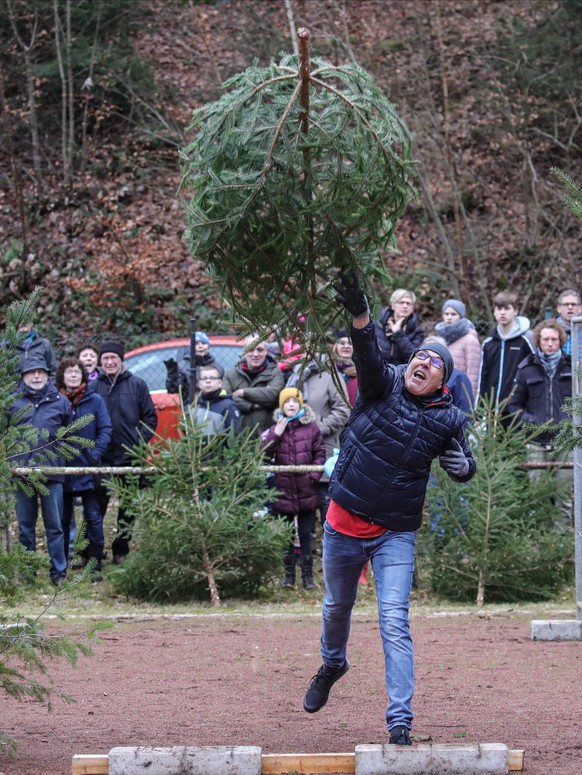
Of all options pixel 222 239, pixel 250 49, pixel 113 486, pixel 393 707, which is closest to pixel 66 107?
pixel 250 49

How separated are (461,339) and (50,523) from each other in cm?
486

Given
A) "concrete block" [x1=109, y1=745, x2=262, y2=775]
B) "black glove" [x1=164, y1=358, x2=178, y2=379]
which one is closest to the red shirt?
"concrete block" [x1=109, y1=745, x2=262, y2=775]

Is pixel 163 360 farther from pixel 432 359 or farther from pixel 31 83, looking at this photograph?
pixel 31 83

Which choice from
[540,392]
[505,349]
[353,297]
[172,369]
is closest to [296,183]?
[353,297]

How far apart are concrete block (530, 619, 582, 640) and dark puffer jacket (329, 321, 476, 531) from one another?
3.37 m

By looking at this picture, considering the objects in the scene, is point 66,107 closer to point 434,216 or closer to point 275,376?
point 434,216

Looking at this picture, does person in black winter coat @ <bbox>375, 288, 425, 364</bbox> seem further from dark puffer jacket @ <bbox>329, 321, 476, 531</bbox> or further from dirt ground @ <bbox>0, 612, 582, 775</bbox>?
dark puffer jacket @ <bbox>329, 321, 476, 531</bbox>

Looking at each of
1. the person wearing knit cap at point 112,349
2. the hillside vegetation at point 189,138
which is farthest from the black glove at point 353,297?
the hillside vegetation at point 189,138

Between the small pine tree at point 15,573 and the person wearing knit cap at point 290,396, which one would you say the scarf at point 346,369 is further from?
the small pine tree at point 15,573

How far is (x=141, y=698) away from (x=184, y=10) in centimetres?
2226

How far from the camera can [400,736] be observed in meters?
5.08

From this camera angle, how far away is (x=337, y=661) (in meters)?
5.81

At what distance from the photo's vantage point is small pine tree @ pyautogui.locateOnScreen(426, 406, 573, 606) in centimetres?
985

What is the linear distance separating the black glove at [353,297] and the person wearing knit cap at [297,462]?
4812 mm
